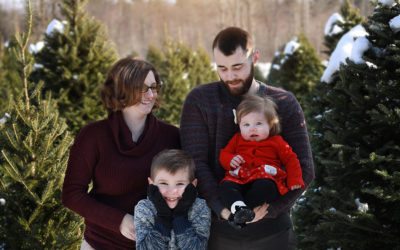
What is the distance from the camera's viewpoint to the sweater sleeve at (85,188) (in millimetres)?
2717

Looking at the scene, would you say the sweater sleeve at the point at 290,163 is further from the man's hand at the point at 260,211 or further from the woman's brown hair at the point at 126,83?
the woman's brown hair at the point at 126,83

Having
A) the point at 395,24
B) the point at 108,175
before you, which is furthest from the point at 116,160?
the point at 395,24

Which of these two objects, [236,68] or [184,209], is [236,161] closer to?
[184,209]

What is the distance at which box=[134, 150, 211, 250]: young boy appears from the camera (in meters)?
2.60

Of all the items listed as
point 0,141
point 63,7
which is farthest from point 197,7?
point 0,141

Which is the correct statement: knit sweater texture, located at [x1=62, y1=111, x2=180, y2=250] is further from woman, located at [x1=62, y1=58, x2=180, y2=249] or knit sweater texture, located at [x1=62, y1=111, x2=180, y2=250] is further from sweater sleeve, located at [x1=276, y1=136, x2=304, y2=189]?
sweater sleeve, located at [x1=276, y1=136, x2=304, y2=189]

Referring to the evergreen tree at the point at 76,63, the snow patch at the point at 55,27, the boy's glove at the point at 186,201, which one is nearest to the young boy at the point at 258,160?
the boy's glove at the point at 186,201

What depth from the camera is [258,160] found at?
267cm

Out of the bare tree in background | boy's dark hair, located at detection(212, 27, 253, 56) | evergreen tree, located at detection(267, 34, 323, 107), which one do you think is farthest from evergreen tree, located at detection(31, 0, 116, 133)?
the bare tree in background

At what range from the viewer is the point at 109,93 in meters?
2.89

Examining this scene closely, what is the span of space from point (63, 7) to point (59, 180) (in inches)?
187

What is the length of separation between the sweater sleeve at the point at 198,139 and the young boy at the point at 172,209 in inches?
2.1

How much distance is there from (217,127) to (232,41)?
0.47 metres

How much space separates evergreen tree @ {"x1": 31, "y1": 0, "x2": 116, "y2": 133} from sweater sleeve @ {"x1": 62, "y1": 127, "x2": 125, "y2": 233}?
477 cm
